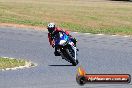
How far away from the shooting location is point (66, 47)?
12.4 metres

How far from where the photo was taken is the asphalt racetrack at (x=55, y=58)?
1906 centimetres

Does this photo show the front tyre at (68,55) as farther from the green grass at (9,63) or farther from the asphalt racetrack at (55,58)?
the green grass at (9,63)

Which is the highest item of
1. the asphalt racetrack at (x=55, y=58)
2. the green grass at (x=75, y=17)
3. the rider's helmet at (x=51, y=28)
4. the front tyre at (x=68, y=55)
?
the rider's helmet at (x=51, y=28)

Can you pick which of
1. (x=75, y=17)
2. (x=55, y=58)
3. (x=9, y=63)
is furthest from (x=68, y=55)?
(x=75, y=17)

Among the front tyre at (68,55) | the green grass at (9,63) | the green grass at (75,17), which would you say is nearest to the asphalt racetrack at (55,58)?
the green grass at (9,63)

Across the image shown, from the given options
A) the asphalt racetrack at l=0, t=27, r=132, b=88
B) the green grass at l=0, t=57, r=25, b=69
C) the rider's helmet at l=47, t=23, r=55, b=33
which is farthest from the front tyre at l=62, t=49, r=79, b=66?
the green grass at l=0, t=57, r=25, b=69

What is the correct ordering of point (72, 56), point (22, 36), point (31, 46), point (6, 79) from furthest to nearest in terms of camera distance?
point (22, 36), point (31, 46), point (6, 79), point (72, 56)

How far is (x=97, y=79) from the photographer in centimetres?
1096

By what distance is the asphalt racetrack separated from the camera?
19.1 meters

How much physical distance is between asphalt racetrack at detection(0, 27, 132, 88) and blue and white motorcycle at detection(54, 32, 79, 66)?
1715mm

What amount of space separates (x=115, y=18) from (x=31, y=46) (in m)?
27.0

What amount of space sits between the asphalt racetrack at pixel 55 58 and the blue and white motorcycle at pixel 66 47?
1.71 metres

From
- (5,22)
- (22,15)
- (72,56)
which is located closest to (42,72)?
(72,56)

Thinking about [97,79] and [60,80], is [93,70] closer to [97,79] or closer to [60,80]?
[60,80]
